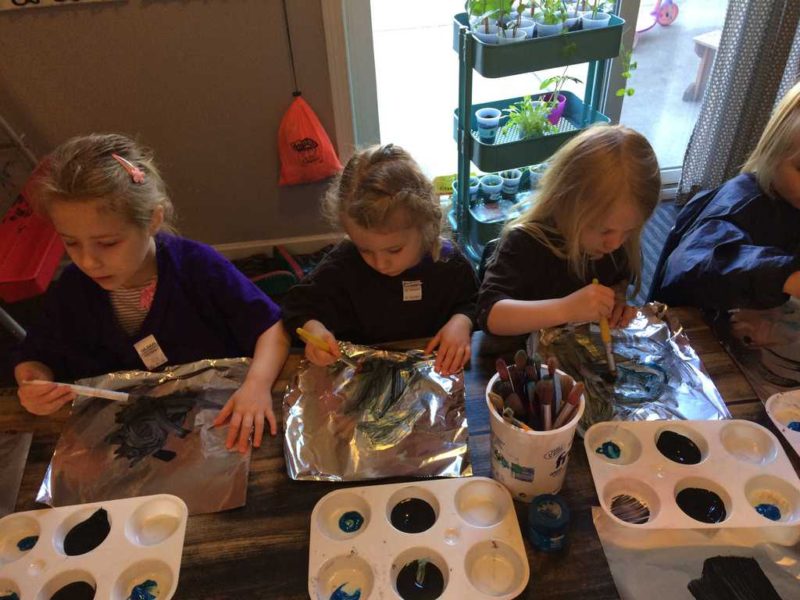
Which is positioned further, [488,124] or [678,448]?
[488,124]

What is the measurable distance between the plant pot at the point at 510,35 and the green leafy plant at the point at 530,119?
30 cm

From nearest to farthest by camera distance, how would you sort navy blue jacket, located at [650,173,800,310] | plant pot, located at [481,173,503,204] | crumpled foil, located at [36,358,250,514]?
crumpled foil, located at [36,358,250,514], navy blue jacket, located at [650,173,800,310], plant pot, located at [481,173,503,204]

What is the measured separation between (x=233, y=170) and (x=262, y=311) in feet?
4.14

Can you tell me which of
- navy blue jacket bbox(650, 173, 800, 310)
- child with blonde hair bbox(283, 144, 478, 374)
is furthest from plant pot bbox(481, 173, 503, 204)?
child with blonde hair bbox(283, 144, 478, 374)

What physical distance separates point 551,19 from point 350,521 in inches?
64.7

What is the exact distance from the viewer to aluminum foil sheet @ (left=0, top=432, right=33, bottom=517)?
80 cm

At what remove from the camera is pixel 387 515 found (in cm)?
75

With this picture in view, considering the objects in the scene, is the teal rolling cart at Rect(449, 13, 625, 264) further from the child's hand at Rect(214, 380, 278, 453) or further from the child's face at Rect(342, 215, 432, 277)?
the child's hand at Rect(214, 380, 278, 453)

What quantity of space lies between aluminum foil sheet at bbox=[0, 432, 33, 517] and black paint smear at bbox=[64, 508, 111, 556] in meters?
0.11

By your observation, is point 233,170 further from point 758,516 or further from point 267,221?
point 758,516

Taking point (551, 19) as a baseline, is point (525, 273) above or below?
below

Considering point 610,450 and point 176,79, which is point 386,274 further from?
point 176,79

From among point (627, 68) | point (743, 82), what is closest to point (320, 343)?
point (627, 68)

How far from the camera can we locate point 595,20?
6.12ft
